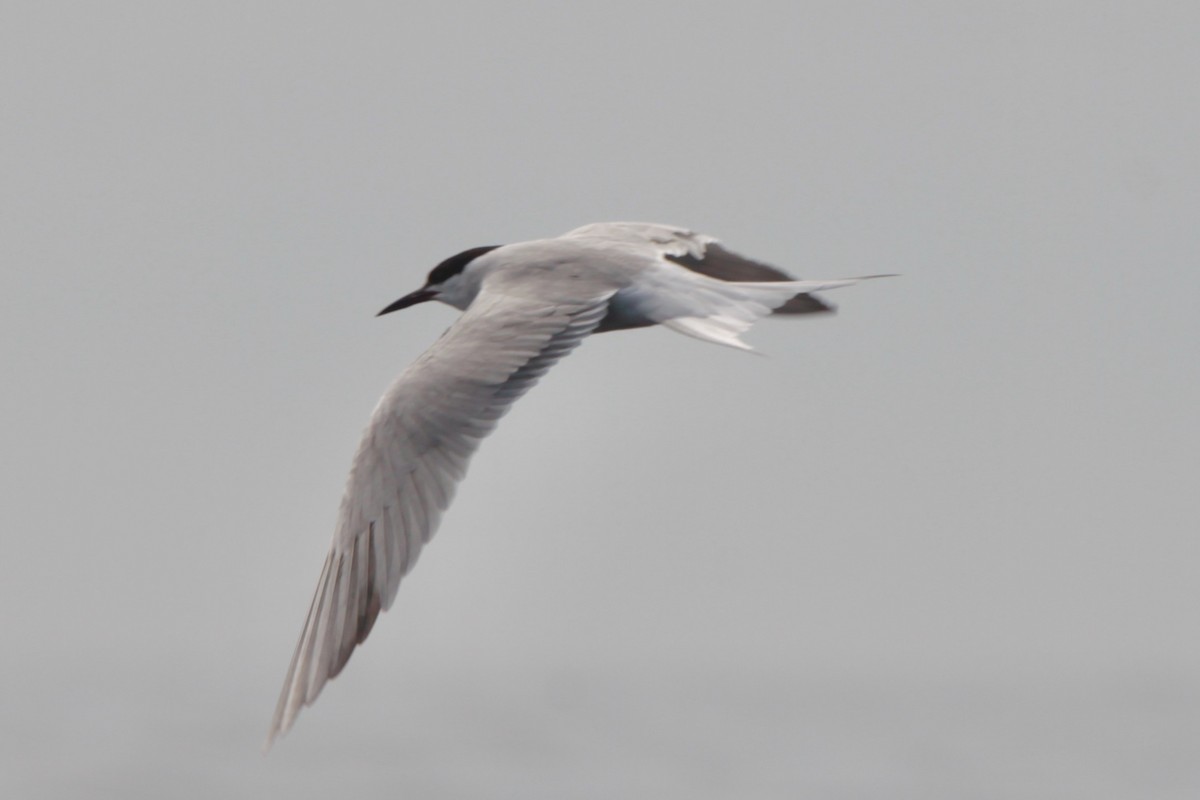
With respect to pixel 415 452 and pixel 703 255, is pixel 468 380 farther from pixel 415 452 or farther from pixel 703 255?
pixel 703 255

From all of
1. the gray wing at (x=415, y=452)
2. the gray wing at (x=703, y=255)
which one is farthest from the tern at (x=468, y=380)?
the gray wing at (x=703, y=255)

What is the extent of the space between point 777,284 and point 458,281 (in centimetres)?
180

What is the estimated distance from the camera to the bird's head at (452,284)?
8176 millimetres

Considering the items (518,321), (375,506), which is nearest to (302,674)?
(375,506)

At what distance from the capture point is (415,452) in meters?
6.48

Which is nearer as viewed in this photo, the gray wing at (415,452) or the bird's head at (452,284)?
the gray wing at (415,452)

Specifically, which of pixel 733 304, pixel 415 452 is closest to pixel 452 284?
pixel 733 304

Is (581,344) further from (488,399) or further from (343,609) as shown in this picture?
(343,609)

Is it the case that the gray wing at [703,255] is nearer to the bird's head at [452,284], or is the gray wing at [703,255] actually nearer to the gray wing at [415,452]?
the bird's head at [452,284]

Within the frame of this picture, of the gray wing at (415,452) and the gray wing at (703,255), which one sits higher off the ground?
the gray wing at (703,255)

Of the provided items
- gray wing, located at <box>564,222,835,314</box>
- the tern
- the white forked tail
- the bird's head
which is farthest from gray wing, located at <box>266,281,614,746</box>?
gray wing, located at <box>564,222,835,314</box>

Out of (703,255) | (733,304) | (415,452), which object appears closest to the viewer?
(415,452)

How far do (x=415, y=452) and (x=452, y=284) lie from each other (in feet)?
6.67

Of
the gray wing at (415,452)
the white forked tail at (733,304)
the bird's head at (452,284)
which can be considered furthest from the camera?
the bird's head at (452,284)
